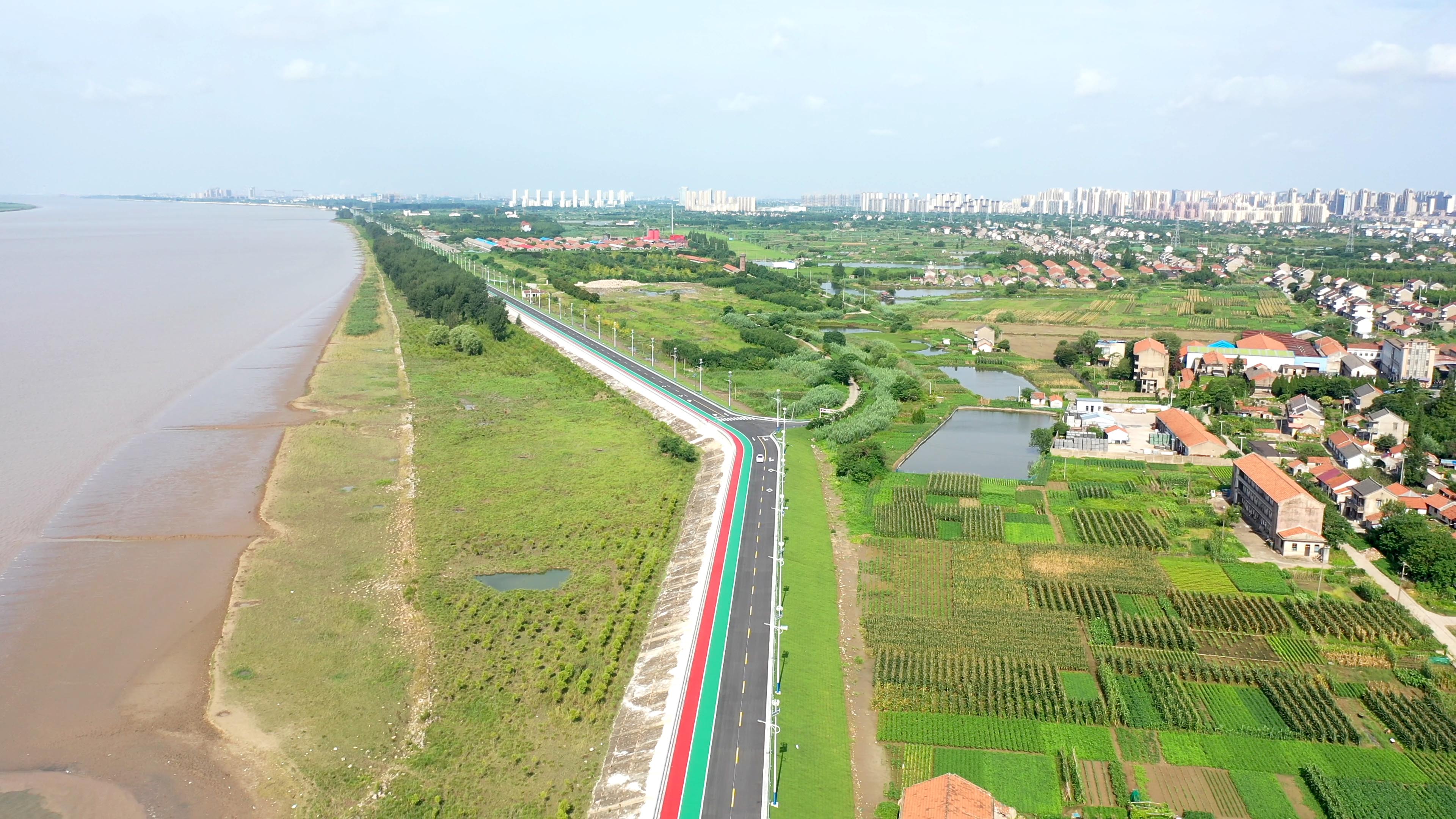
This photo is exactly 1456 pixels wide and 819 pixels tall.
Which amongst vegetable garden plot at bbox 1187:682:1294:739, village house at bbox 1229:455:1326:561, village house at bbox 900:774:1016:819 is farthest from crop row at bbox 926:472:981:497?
village house at bbox 900:774:1016:819

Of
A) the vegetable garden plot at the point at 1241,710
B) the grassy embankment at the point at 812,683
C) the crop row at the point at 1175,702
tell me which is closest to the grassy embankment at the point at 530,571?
the grassy embankment at the point at 812,683

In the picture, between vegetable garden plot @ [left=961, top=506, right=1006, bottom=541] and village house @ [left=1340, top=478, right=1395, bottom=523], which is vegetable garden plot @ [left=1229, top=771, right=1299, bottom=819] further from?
village house @ [left=1340, top=478, right=1395, bottom=523]

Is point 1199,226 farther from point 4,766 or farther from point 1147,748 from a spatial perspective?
point 4,766

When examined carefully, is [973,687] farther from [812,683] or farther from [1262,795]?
[1262,795]

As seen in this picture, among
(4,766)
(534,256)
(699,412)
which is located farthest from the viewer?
(534,256)

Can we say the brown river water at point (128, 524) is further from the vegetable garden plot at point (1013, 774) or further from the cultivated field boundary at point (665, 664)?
the vegetable garden plot at point (1013, 774)

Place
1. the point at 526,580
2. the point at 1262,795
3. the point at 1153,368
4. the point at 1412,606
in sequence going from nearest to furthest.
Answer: the point at 1262,795
the point at 1412,606
the point at 526,580
the point at 1153,368

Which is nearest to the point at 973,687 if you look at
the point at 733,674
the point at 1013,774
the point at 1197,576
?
the point at 1013,774

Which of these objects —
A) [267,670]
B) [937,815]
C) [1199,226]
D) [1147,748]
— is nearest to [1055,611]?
[1147,748]
